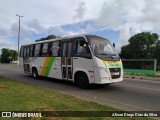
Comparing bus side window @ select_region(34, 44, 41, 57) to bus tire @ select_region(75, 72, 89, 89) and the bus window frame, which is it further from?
bus tire @ select_region(75, 72, 89, 89)

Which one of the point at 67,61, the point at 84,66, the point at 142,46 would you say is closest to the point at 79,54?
the point at 84,66

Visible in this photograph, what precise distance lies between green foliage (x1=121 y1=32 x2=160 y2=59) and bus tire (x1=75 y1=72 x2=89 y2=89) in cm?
4969

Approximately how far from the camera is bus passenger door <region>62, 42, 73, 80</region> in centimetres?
1345

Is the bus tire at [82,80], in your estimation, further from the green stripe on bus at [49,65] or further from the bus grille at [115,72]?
the green stripe on bus at [49,65]

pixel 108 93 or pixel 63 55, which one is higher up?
pixel 63 55

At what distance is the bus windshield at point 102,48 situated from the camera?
12.0 m

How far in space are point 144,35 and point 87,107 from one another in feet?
189

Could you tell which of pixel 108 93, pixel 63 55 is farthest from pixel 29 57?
pixel 108 93

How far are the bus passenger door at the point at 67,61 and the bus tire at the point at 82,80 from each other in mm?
565

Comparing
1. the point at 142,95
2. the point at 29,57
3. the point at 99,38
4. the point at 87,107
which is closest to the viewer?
the point at 87,107

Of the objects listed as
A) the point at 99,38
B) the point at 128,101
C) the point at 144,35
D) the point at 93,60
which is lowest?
the point at 128,101

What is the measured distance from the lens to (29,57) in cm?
1838

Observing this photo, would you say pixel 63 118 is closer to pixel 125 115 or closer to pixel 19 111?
pixel 19 111

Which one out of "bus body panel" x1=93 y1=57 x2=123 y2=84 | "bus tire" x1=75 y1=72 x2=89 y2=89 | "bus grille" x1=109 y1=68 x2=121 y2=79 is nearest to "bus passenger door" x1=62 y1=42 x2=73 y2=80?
"bus tire" x1=75 y1=72 x2=89 y2=89
